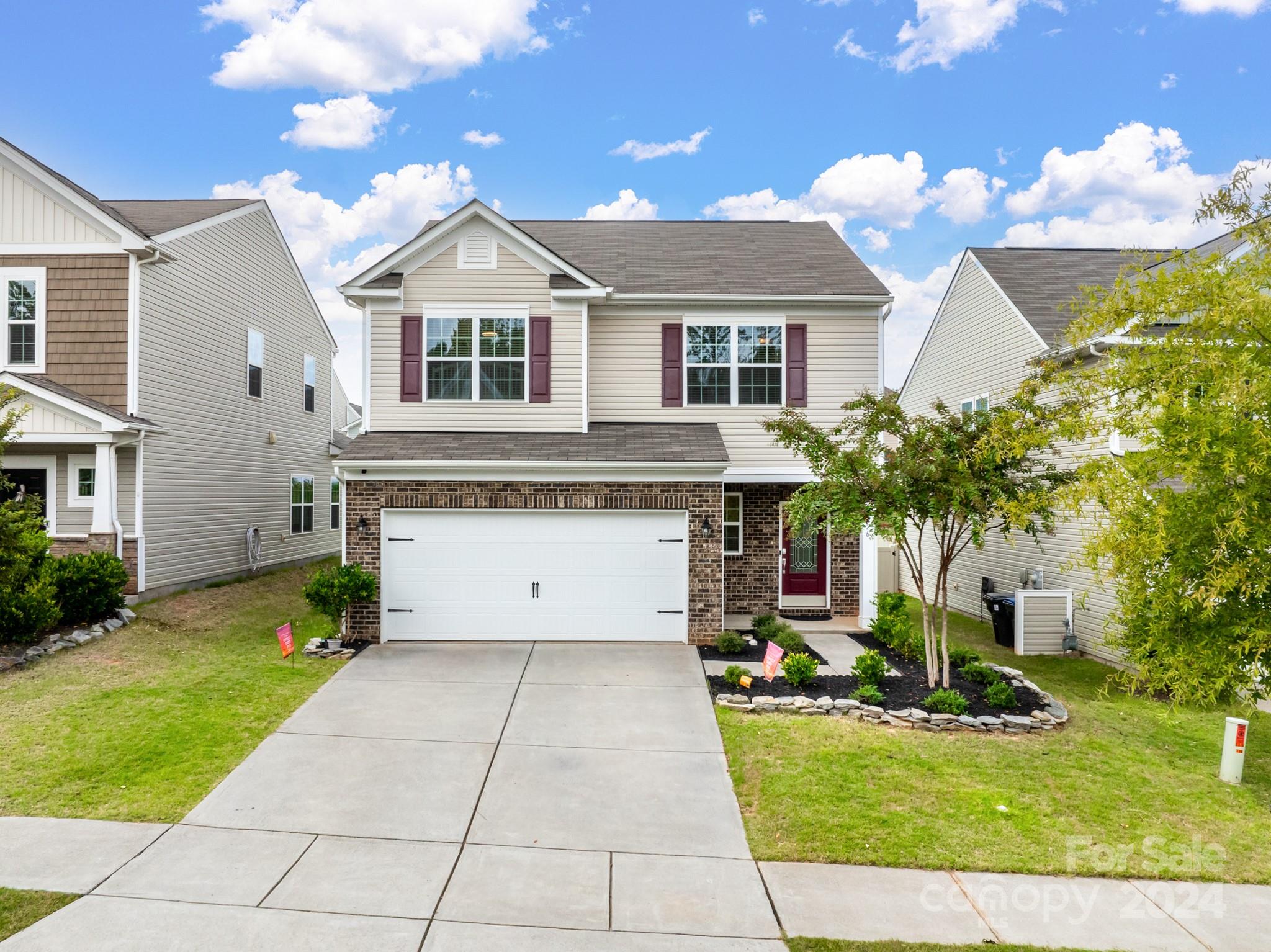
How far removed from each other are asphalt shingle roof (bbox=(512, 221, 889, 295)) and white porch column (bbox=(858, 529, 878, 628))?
461cm

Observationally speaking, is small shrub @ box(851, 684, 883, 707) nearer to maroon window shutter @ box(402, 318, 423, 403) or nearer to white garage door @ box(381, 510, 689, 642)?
white garage door @ box(381, 510, 689, 642)

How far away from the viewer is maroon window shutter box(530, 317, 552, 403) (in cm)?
1197

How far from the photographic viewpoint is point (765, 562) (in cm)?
1294

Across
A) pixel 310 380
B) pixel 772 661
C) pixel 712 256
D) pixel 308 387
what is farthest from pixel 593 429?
pixel 310 380

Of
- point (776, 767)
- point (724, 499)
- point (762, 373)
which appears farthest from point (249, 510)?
point (776, 767)

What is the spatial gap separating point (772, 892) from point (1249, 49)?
634 inches

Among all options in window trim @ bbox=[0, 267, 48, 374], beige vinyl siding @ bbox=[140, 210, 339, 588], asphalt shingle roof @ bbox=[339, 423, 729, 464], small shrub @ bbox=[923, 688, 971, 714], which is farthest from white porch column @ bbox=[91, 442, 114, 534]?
small shrub @ bbox=[923, 688, 971, 714]

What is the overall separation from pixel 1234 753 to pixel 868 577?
603 cm

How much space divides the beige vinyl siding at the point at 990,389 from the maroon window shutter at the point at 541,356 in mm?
7539

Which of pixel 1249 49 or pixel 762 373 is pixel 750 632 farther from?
pixel 1249 49

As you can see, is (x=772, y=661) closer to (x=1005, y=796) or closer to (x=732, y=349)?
(x=1005, y=796)

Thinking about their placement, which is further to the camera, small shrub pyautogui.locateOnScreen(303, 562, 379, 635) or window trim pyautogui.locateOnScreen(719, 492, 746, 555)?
window trim pyautogui.locateOnScreen(719, 492, 746, 555)

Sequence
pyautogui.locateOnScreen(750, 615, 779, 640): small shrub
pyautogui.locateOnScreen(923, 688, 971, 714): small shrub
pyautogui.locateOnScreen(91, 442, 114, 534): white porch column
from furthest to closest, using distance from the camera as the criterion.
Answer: pyautogui.locateOnScreen(91, 442, 114, 534): white porch column < pyautogui.locateOnScreen(750, 615, 779, 640): small shrub < pyautogui.locateOnScreen(923, 688, 971, 714): small shrub

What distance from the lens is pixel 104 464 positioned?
1170 centimetres
